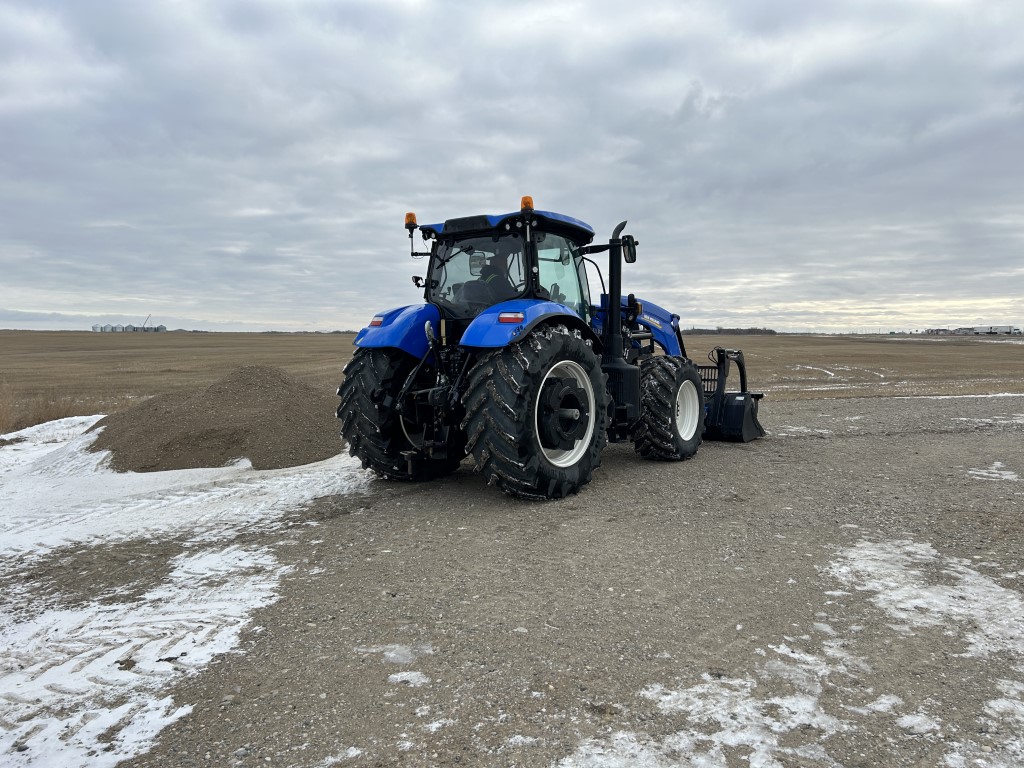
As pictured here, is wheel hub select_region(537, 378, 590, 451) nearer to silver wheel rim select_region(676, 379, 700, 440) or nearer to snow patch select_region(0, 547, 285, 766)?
silver wheel rim select_region(676, 379, 700, 440)

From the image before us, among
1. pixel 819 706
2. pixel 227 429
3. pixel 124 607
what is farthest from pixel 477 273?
pixel 819 706

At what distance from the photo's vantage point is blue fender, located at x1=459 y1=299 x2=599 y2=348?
18.0 ft

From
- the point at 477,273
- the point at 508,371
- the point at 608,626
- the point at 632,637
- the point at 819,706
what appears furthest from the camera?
the point at 477,273

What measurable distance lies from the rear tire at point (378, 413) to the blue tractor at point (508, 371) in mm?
13

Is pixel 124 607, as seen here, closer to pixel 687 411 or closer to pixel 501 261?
pixel 501 261

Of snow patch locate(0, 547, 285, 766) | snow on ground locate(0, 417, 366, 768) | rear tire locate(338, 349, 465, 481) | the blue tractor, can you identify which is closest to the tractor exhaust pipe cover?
the blue tractor

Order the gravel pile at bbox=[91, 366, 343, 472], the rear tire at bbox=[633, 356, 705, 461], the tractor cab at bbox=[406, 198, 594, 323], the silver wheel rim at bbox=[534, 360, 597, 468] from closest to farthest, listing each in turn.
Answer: the silver wheel rim at bbox=[534, 360, 597, 468]
the tractor cab at bbox=[406, 198, 594, 323]
the rear tire at bbox=[633, 356, 705, 461]
the gravel pile at bbox=[91, 366, 343, 472]

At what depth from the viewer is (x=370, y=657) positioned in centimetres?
312

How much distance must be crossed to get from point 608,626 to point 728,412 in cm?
617

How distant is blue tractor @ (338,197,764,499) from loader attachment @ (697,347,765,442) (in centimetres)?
166

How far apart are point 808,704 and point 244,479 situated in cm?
593

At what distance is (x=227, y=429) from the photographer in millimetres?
8328

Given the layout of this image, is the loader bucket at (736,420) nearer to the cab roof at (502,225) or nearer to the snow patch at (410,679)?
the cab roof at (502,225)

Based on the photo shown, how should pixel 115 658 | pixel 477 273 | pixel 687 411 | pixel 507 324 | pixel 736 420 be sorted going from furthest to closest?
pixel 736 420, pixel 687 411, pixel 477 273, pixel 507 324, pixel 115 658
